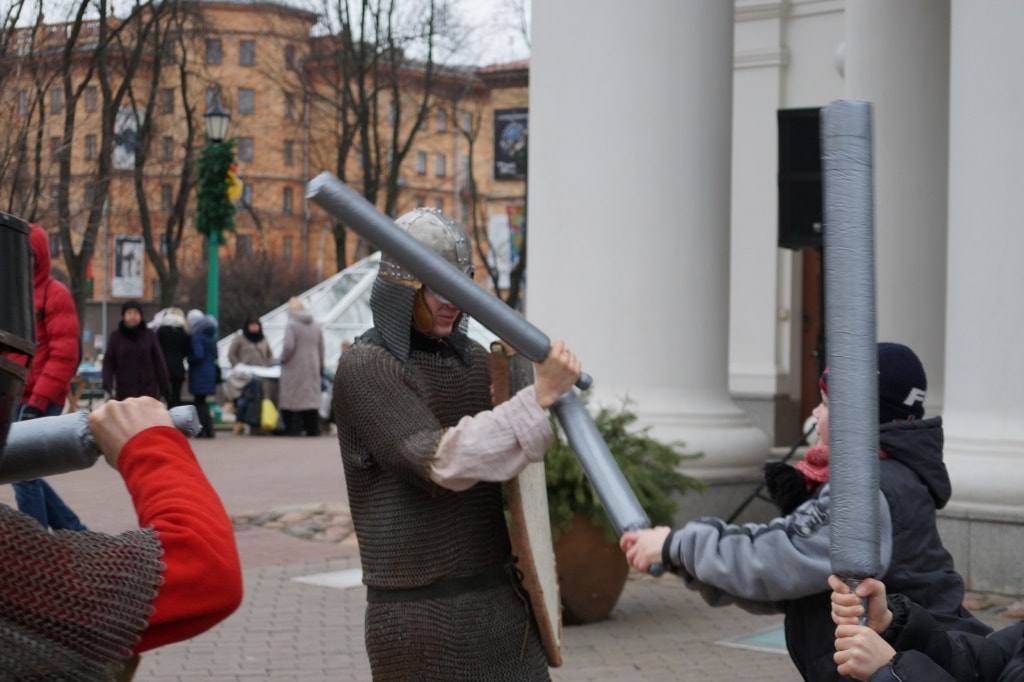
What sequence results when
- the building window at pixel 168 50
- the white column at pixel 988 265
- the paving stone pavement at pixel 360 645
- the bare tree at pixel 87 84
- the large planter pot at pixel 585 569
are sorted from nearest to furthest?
1. the paving stone pavement at pixel 360 645
2. the large planter pot at pixel 585 569
3. the white column at pixel 988 265
4. the bare tree at pixel 87 84
5. the building window at pixel 168 50

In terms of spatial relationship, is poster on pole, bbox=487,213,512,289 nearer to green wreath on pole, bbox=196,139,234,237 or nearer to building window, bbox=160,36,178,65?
building window, bbox=160,36,178,65

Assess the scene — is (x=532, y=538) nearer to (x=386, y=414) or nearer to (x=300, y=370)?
(x=386, y=414)

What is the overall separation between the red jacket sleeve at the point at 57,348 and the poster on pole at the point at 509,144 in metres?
29.0

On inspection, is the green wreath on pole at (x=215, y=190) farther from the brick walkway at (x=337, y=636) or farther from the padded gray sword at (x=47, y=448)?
the padded gray sword at (x=47, y=448)

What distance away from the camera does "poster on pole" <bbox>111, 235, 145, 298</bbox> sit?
30.1 m

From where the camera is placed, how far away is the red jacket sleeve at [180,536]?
2211 mm

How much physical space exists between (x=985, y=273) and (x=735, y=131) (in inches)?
276

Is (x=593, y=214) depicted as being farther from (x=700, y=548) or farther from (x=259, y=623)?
(x=700, y=548)

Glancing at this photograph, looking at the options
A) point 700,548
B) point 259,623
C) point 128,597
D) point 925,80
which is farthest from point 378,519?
point 925,80

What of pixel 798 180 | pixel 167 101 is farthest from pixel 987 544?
pixel 167 101

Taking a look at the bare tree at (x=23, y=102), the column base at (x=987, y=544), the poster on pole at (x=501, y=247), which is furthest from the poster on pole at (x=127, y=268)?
the column base at (x=987, y=544)

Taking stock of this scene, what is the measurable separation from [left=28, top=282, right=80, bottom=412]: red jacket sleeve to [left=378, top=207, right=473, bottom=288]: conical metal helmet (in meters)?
6.34

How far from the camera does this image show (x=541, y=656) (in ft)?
12.9

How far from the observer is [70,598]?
2.08 m
